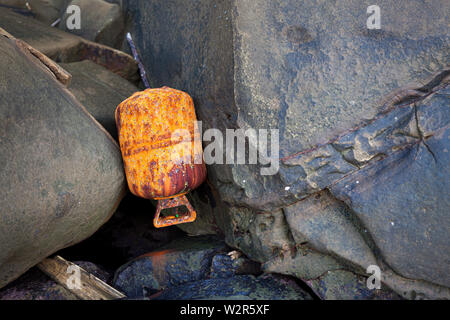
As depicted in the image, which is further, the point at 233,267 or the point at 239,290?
the point at 233,267

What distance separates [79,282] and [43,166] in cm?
65

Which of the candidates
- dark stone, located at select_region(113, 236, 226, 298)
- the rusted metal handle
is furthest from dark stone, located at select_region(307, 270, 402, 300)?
the rusted metal handle

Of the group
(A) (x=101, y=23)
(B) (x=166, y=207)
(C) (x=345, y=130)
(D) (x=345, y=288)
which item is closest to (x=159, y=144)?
(B) (x=166, y=207)

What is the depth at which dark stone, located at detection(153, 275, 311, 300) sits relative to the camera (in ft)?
6.33

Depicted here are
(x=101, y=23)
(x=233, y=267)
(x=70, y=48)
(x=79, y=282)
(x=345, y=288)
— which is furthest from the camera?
(x=101, y=23)

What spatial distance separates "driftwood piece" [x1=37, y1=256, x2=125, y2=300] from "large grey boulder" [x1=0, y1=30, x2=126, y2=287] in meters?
0.13

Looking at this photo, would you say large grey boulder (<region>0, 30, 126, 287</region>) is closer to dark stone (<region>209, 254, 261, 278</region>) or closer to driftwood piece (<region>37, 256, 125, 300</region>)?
driftwood piece (<region>37, 256, 125, 300</region>)

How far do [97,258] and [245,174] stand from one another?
1246 millimetres

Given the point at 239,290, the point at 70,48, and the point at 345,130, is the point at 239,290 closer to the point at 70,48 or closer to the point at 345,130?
the point at 345,130

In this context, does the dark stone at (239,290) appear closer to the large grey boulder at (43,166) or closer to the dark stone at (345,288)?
the dark stone at (345,288)

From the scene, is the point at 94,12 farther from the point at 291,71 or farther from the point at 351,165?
the point at 351,165

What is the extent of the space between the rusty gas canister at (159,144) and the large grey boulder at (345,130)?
0.20 m

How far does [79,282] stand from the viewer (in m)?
2.04

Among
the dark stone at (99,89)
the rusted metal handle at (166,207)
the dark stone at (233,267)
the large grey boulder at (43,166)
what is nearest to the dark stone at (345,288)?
the dark stone at (233,267)
